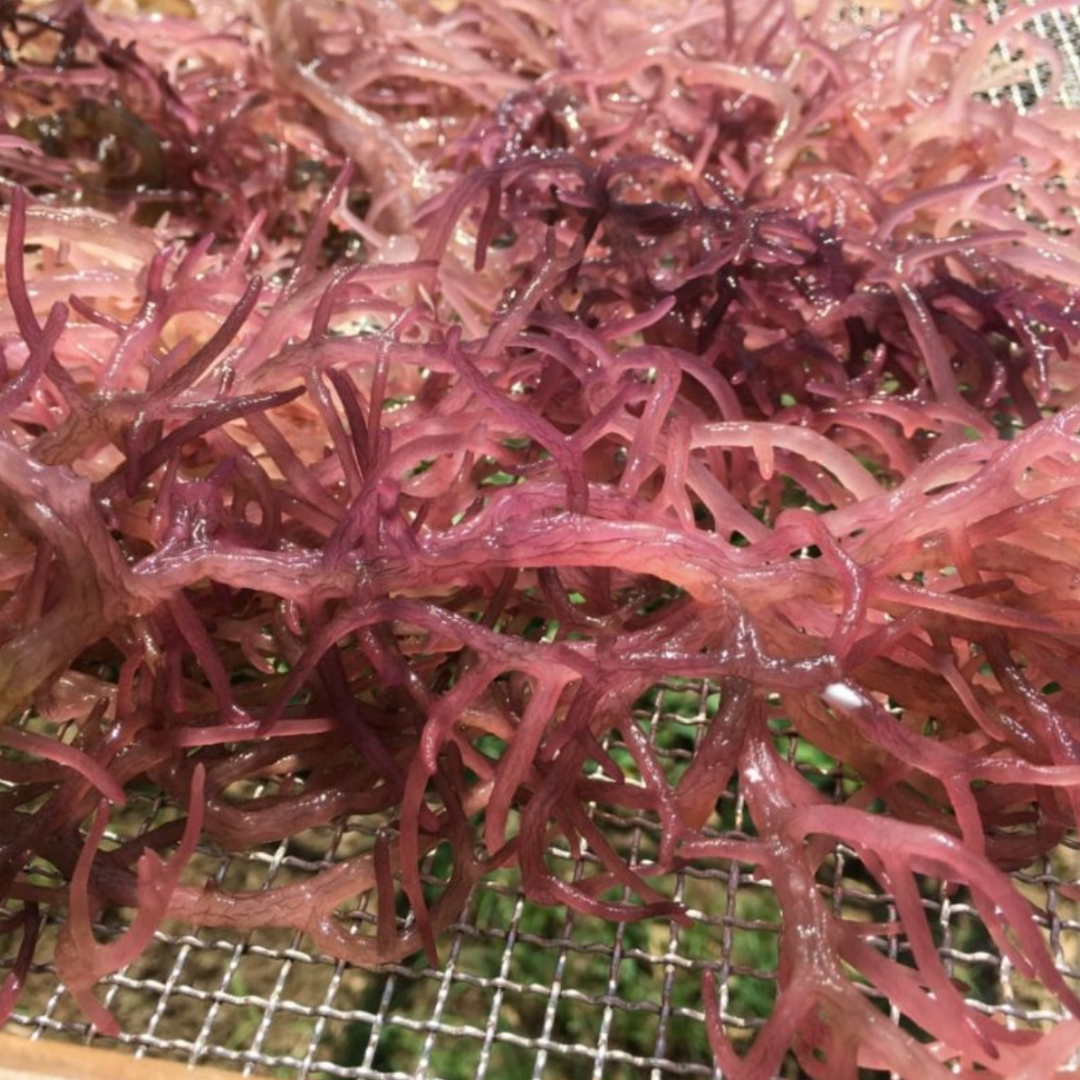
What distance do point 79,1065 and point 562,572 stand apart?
51 cm

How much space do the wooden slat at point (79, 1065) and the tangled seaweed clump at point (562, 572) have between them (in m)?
0.03

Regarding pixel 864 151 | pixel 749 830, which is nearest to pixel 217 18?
pixel 864 151

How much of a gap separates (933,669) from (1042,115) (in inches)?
36.5

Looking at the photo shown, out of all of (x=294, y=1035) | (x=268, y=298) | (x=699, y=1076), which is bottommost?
(x=294, y=1035)

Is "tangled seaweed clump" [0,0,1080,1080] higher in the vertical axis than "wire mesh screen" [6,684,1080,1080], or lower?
higher

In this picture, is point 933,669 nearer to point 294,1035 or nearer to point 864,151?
point 294,1035

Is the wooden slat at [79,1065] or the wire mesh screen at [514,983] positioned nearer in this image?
the wooden slat at [79,1065]

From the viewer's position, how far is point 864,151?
1.48m

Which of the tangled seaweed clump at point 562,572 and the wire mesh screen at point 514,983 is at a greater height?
the tangled seaweed clump at point 562,572

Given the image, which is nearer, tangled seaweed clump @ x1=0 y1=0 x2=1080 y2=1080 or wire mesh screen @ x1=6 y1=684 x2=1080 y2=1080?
tangled seaweed clump @ x1=0 y1=0 x2=1080 y2=1080

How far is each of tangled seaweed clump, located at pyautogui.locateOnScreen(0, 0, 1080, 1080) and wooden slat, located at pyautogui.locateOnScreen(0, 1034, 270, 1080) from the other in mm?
34

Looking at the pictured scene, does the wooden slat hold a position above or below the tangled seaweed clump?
below

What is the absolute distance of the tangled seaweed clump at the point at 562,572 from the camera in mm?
770

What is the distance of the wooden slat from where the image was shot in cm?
78
